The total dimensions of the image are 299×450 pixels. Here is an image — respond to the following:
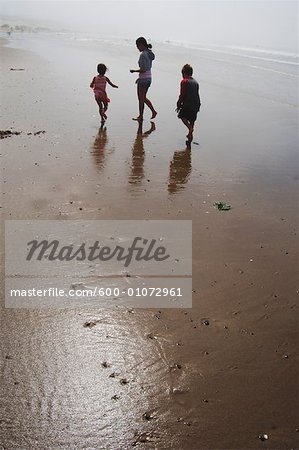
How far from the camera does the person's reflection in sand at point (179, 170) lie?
22.0 ft

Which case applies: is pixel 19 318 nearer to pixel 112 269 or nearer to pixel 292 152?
pixel 112 269

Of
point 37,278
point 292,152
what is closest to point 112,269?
point 37,278

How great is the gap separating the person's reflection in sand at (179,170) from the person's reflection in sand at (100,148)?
1276mm

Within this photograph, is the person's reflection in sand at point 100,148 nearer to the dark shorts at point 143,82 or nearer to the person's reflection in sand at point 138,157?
the person's reflection in sand at point 138,157

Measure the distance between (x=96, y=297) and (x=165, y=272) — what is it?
850mm

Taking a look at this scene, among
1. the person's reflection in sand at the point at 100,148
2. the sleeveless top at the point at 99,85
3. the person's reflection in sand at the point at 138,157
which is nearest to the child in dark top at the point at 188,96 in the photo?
the person's reflection in sand at the point at 138,157

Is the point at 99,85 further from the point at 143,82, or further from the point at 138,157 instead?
the point at 138,157

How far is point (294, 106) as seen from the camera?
1407 centimetres

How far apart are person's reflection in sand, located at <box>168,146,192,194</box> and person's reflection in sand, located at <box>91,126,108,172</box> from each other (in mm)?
1276

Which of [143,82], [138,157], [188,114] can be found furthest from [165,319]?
[143,82]

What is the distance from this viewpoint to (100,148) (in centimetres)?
820

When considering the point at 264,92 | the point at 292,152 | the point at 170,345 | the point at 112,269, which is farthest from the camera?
the point at 264,92

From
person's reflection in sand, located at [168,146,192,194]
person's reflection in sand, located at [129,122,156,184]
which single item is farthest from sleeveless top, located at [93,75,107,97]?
person's reflection in sand, located at [168,146,192,194]

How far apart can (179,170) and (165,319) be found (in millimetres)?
4101
